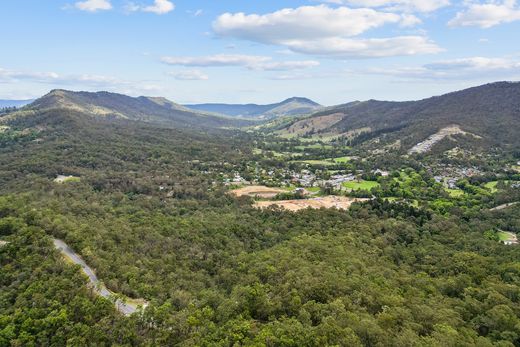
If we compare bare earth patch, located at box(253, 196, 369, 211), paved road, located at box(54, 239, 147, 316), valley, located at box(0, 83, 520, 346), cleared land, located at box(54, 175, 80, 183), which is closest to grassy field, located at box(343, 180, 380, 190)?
valley, located at box(0, 83, 520, 346)

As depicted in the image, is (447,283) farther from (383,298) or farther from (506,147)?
(506,147)

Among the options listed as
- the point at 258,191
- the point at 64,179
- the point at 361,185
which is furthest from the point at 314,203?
the point at 64,179

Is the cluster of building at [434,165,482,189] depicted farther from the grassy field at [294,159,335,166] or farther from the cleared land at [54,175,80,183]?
the cleared land at [54,175,80,183]

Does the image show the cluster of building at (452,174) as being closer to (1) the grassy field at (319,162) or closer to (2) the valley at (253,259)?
(2) the valley at (253,259)

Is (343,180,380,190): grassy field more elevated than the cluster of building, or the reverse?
the cluster of building

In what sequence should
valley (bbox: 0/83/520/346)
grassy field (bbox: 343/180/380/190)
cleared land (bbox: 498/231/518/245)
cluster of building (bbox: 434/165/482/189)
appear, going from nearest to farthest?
→ valley (bbox: 0/83/520/346), cleared land (bbox: 498/231/518/245), grassy field (bbox: 343/180/380/190), cluster of building (bbox: 434/165/482/189)

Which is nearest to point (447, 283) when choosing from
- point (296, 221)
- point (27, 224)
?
point (296, 221)

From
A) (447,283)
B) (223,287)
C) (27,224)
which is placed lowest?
(223,287)

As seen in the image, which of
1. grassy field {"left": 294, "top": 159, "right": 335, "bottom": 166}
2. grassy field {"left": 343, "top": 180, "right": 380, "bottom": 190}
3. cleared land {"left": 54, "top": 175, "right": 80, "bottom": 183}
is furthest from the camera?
grassy field {"left": 294, "top": 159, "right": 335, "bottom": 166}
